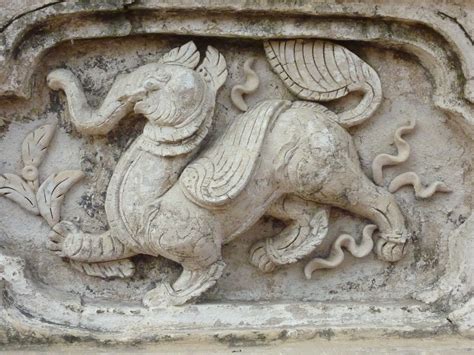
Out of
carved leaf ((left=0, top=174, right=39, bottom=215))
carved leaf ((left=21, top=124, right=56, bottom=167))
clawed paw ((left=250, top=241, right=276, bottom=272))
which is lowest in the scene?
clawed paw ((left=250, top=241, right=276, bottom=272))

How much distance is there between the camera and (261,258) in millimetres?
Answer: 2711

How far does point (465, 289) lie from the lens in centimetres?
264

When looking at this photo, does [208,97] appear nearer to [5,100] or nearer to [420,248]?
[5,100]

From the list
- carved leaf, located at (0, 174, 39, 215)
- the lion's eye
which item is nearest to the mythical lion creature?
the lion's eye

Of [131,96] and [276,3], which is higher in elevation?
[276,3]

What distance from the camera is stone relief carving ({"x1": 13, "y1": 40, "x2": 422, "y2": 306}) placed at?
8.36 ft

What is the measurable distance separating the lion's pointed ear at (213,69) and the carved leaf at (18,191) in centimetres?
76

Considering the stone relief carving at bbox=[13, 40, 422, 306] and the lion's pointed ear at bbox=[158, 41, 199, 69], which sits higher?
the lion's pointed ear at bbox=[158, 41, 199, 69]

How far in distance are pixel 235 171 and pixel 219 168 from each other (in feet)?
0.19

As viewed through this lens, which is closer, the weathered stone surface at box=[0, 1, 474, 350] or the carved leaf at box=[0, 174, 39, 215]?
the weathered stone surface at box=[0, 1, 474, 350]

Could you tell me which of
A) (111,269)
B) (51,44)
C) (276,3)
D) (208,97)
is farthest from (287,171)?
(51,44)

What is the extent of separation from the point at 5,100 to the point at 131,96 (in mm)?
475

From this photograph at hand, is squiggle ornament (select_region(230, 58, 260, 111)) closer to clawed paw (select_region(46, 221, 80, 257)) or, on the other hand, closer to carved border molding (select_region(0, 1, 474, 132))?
carved border molding (select_region(0, 1, 474, 132))

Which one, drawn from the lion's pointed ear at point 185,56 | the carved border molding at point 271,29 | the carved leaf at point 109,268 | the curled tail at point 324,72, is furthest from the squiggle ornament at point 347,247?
the lion's pointed ear at point 185,56
